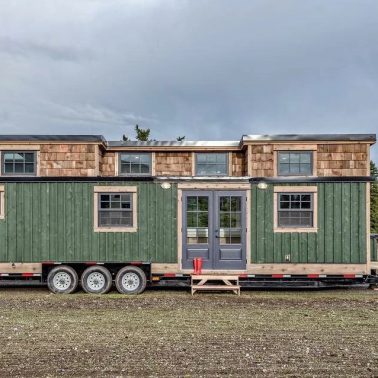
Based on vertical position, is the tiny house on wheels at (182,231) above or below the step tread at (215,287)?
above

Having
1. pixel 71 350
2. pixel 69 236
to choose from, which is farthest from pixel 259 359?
pixel 69 236

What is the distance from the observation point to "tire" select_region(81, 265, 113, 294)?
1259 centimetres

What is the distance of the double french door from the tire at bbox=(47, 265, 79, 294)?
11.4 ft

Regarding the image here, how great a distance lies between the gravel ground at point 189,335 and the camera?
6081 millimetres

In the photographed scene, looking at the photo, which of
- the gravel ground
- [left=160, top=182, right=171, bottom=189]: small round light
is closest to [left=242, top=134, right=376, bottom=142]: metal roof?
[left=160, top=182, right=171, bottom=189]: small round light

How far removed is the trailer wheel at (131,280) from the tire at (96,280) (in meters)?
0.32

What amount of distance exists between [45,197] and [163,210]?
3760mm

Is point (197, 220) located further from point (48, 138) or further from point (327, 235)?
point (48, 138)

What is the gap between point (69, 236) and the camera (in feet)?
42.0

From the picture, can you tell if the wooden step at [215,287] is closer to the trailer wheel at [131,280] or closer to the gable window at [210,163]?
the trailer wheel at [131,280]

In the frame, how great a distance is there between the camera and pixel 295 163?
14398 millimetres

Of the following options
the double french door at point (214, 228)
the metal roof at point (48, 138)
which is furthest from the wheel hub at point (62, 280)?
the metal roof at point (48, 138)

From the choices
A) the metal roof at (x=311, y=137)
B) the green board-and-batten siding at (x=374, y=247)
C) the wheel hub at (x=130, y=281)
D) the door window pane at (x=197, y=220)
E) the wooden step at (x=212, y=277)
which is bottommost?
the wheel hub at (x=130, y=281)

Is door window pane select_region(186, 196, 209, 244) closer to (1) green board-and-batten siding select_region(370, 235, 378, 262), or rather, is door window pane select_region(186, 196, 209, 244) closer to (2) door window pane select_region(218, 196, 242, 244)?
(2) door window pane select_region(218, 196, 242, 244)
